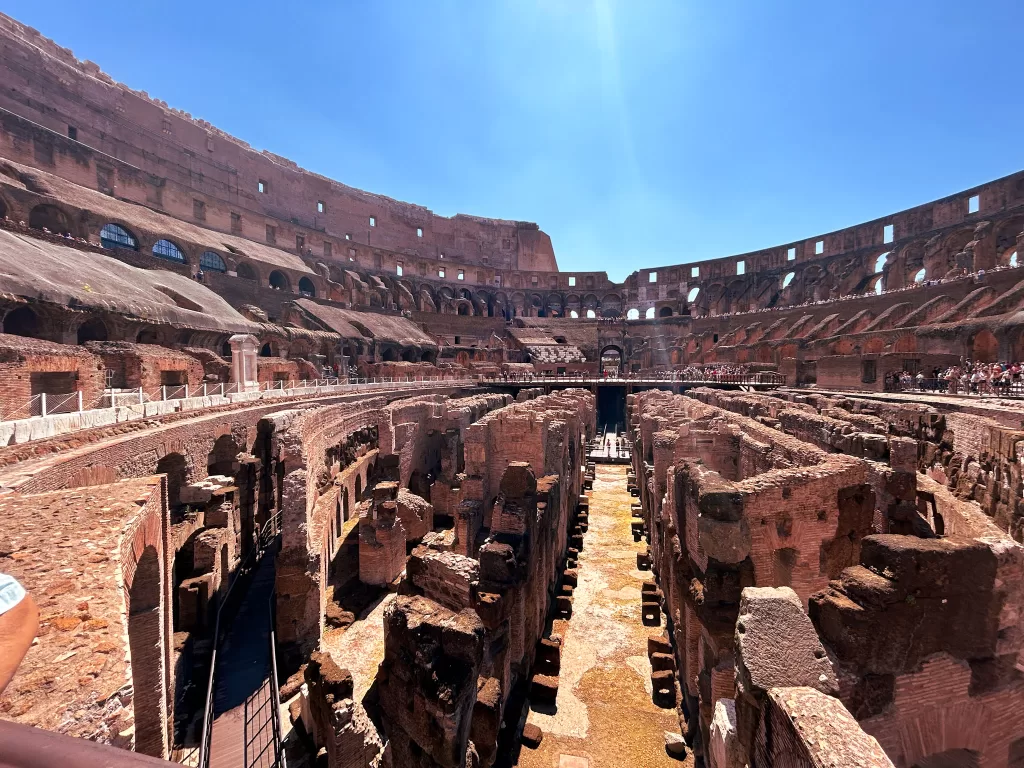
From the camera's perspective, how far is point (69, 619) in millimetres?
2646

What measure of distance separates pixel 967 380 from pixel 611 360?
34.6 m

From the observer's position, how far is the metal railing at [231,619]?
18.6 feet

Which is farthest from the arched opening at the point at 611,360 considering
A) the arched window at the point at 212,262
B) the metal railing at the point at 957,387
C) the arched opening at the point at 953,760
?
the arched opening at the point at 953,760

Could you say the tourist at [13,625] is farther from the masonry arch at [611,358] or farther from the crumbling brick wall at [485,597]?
the masonry arch at [611,358]

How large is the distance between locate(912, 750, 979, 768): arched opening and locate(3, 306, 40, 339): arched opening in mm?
22778

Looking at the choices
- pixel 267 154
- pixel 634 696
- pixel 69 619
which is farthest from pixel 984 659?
pixel 267 154

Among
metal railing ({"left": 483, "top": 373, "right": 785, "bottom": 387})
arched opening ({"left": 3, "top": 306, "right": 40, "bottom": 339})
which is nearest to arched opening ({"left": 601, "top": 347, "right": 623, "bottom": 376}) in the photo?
metal railing ({"left": 483, "top": 373, "right": 785, "bottom": 387})

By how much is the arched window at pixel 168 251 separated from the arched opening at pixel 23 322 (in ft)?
56.2

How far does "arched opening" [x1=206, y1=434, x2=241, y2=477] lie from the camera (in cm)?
1150

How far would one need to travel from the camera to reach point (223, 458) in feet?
38.2

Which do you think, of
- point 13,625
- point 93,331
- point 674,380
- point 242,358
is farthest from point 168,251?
point 13,625

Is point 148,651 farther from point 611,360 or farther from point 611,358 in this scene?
point 611,358

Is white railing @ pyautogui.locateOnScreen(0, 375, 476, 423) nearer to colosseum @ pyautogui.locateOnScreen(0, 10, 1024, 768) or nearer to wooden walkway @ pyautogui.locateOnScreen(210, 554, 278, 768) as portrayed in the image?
colosseum @ pyautogui.locateOnScreen(0, 10, 1024, 768)

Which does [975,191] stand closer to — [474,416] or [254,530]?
[474,416]
